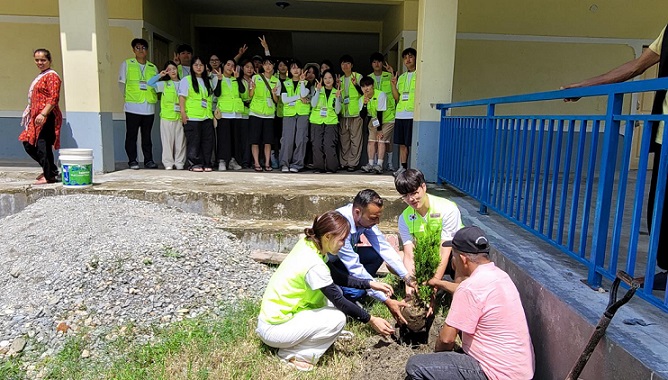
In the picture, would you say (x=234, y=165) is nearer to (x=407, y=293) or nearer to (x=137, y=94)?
(x=137, y=94)

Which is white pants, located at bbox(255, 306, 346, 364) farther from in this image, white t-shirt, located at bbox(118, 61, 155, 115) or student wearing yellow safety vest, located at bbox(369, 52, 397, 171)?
white t-shirt, located at bbox(118, 61, 155, 115)

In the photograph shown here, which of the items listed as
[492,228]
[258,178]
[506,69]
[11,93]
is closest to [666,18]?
[506,69]

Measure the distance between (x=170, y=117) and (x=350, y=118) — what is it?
261cm

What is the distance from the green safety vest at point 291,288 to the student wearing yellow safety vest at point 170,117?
4700 millimetres

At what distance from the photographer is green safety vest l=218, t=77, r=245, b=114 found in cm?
698

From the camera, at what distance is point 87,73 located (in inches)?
247

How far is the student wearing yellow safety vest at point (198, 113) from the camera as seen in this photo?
22.2ft

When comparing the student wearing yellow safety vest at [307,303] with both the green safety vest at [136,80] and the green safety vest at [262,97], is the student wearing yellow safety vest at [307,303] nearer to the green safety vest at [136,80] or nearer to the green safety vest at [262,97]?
the green safety vest at [262,97]

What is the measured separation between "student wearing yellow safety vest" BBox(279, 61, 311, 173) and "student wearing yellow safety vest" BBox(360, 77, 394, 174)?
0.84 metres

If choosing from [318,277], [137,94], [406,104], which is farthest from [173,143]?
[318,277]

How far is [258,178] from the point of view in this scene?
6391 mm

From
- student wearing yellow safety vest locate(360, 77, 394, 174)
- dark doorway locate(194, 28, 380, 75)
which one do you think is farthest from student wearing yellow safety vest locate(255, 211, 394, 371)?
dark doorway locate(194, 28, 380, 75)

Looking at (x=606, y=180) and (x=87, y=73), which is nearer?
(x=606, y=180)

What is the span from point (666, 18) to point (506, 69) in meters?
2.71
